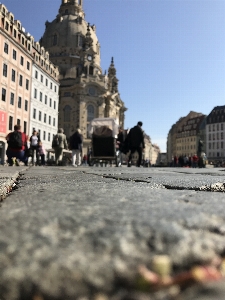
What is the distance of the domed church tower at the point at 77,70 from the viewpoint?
74219mm

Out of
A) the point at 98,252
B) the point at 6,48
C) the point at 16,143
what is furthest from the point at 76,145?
the point at 6,48

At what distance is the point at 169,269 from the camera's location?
2.05 ft

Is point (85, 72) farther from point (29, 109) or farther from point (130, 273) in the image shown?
point (130, 273)

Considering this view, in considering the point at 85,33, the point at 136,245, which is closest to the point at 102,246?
the point at 136,245

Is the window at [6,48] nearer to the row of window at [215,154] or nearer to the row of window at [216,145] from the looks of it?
the row of window at [216,145]

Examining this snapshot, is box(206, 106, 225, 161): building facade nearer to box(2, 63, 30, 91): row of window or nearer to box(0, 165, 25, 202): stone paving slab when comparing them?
box(2, 63, 30, 91): row of window

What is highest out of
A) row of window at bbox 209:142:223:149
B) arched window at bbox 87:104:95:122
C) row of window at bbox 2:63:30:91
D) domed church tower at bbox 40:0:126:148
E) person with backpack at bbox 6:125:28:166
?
domed church tower at bbox 40:0:126:148

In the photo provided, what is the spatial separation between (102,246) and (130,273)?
0.10 metres

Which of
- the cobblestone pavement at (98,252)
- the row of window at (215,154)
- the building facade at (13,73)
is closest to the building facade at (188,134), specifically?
the row of window at (215,154)

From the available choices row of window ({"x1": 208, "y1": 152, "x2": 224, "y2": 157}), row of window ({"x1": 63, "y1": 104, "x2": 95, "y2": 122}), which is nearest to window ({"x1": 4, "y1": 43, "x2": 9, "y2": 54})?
row of window ({"x1": 63, "y1": 104, "x2": 95, "y2": 122})

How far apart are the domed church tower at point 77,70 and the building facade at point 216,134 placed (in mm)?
32993

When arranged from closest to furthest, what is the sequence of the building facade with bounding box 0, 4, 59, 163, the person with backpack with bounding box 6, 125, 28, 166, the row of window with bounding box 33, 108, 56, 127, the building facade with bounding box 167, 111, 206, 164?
the person with backpack with bounding box 6, 125, 28, 166, the building facade with bounding box 0, 4, 59, 163, the row of window with bounding box 33, 108, 56, 127, the building facade with bounding box 167, 111, 206, 164

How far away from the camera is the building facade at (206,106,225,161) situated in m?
102

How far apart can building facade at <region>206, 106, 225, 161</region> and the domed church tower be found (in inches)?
1299
